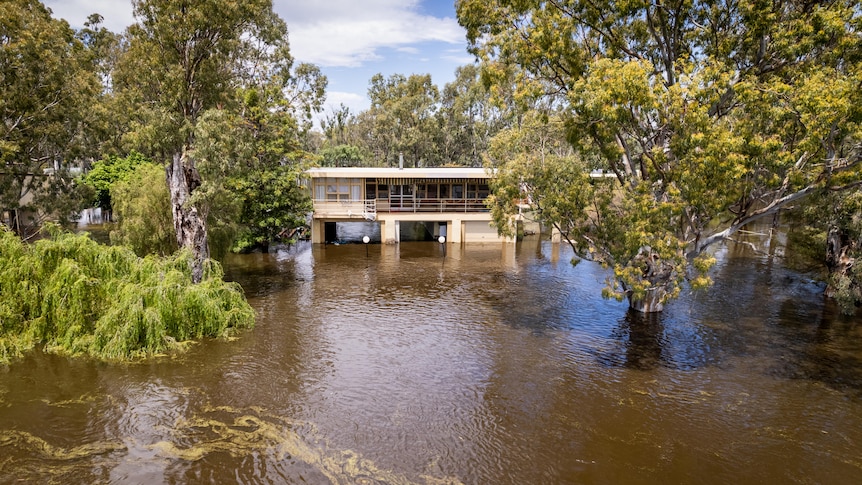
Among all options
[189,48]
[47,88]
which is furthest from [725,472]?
[47,88]

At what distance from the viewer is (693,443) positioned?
11203 millimetres

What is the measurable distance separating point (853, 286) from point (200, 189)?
89.1 feet

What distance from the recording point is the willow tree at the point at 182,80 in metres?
18.9

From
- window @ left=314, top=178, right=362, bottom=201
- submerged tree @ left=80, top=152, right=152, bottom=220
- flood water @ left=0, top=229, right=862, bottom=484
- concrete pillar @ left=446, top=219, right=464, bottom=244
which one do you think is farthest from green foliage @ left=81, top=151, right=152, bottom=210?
flood water @ left=0, top=229, right=862, bottom=484

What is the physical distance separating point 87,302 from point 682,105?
18967 mm

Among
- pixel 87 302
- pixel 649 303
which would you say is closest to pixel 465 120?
pixel 649 303

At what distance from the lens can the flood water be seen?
33.7 ft

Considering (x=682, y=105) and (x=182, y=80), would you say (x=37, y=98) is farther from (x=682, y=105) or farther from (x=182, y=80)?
(x=682, y=105)

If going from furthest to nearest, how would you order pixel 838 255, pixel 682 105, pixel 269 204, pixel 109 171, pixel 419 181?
pixel 109 171
pixel 419 181
pixel 269 204
pixel 838 255
pixel 682 105

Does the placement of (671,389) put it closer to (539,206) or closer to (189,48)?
(539,206)

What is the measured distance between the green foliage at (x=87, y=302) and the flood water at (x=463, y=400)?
0.64 metres

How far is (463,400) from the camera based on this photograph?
13.1 meters

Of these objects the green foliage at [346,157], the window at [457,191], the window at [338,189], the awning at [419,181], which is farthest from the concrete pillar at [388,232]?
the green foliage at [346,157]

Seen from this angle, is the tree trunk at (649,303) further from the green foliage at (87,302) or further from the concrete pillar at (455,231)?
the concrete pillar at (455,231)
